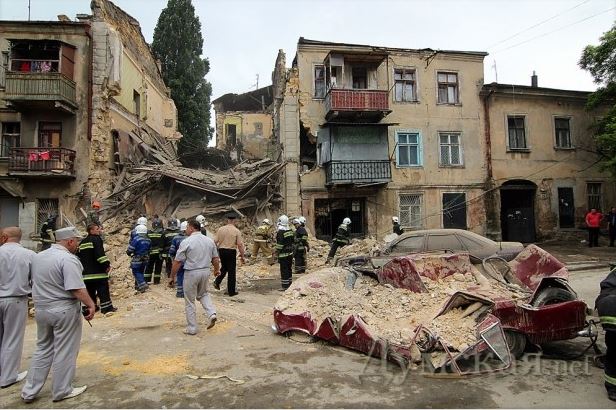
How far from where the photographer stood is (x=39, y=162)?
16797 mm

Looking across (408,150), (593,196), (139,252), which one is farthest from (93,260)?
(593,196)

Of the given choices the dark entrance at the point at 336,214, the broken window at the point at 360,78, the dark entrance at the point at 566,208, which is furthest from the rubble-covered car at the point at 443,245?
the dark entrance at the point at 566,208

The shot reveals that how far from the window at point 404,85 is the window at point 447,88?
138cm

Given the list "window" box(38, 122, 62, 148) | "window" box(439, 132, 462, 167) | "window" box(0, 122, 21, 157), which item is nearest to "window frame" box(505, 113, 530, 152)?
"window" box(439, 132, 462, 167)

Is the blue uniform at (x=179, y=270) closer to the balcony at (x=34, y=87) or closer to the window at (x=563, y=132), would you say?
the balcony at (x=34, y=87)

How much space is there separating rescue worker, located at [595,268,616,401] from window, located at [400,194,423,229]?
1507 cm

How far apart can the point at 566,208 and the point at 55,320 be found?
22691mm

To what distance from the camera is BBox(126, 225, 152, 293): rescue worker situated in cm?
939

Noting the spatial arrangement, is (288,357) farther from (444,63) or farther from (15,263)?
(444,63)

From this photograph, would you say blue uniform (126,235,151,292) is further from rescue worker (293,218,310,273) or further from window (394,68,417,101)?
window (394,68,417,101)

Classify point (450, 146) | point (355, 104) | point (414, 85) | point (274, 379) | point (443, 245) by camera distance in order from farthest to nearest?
point (450, 146)
point (414, 85)
point (355, 104)
point (443, 245)
point (274, 379)

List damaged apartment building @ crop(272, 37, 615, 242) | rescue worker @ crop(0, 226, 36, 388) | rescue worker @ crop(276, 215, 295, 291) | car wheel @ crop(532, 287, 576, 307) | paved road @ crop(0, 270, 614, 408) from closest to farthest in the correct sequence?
1. paved road @ crop(0, 270, 614, 408)
2. rescue worker @ crop(0, 226, 36, 388)
3. car wheel @ crop(532, 287, 576, 307)
4. rescue worker @ crop(276, 215, 295, 291)
5. damaged apartment building @ crop(272, 37, 615, 242)

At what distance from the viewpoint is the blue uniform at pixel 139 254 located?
9391mm

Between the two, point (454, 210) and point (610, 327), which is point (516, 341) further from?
point (454, 210)
